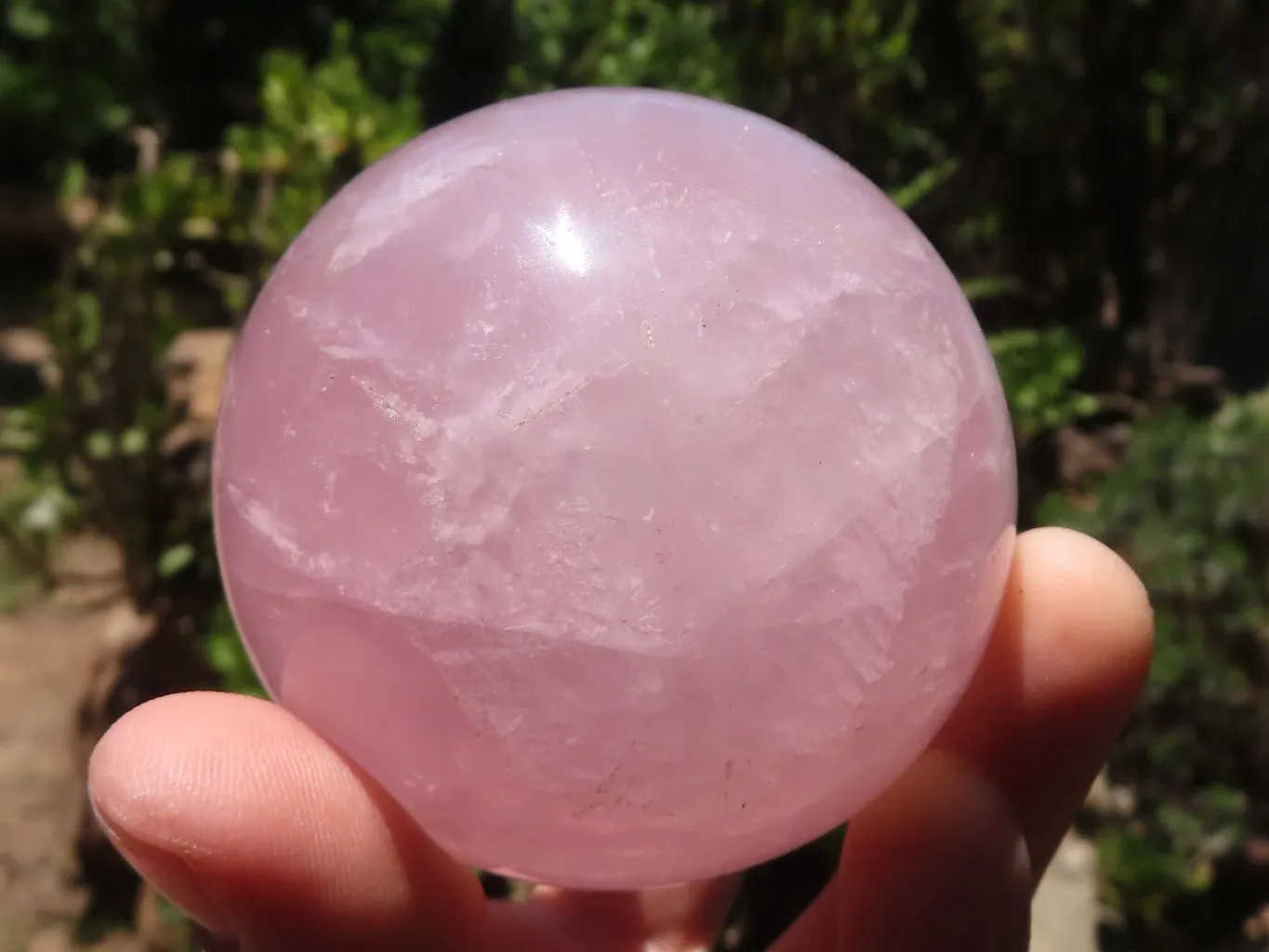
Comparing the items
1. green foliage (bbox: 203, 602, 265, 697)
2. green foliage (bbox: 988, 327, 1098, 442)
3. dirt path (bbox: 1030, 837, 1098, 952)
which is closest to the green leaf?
green foliage (bbox: 203, 602, 265, 697)

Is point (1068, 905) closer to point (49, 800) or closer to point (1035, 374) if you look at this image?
point (1035, 374)

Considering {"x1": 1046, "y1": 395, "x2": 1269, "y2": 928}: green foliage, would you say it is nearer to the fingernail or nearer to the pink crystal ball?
the pink crystal ball

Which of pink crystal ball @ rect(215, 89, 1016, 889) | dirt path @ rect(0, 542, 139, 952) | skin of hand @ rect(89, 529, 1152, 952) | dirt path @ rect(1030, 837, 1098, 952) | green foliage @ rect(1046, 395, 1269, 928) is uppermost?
pink crystal ball @ rect(215, 89, 1016, 889)

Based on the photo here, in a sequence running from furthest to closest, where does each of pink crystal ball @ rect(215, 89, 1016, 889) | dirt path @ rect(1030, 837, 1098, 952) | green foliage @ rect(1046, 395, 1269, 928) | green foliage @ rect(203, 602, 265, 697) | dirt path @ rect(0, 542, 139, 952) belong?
1. dirt path @ rect(0, 542, 139, 952)
2. dirt path @ rect(1030, 837, 1098, 952)
3. green foliage @ rect(1046, 395, 1269, 928)
4. green foliage @ rect(203, 602, 265, 697)
5. pink crystal ball @ rect(215, 89, 1016, 889)

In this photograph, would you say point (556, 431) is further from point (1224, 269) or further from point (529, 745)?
point (1224, 269)

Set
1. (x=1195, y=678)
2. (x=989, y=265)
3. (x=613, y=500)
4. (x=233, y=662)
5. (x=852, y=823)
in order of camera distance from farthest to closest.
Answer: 1. (x=989, y=265)
2. (x=1195, y=678)
3. (x=233, y=662)
4. (x=852, y=823)
5. (x=613, y=500)

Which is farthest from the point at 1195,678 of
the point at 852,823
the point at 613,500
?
the point at 613,500
